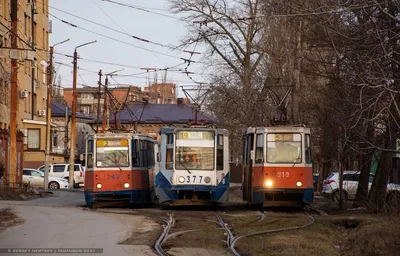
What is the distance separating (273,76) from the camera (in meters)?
40.0

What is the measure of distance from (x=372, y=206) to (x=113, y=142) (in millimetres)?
9027

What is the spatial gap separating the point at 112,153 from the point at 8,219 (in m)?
7.26

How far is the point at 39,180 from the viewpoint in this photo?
47.1 metres

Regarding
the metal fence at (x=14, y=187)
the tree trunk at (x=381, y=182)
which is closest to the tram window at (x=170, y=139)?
the tree trunk at (x=381, y=182)

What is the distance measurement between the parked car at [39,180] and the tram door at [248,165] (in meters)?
22.3

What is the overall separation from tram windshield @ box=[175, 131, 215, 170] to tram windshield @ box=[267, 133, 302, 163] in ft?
6.17

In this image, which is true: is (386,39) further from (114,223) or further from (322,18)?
(114,223)

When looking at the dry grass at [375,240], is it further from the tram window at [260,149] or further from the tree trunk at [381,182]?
the tram window at [260,149]

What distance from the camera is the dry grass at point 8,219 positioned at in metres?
A: 17.7

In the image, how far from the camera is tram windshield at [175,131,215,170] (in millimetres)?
24516

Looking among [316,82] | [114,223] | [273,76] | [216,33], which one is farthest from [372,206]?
[216,33]

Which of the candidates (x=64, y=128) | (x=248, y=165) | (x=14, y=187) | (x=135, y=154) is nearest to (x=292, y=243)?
(x=248, y=165)

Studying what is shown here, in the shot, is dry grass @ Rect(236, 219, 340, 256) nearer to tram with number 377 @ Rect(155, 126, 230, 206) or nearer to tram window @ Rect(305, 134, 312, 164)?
tram window @ Rect(305, 134, 312, 164)

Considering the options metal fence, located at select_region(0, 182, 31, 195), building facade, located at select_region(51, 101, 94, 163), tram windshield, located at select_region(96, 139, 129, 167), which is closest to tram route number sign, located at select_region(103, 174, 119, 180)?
tram windshield, located at select_region(96, 139, 129, 167)
